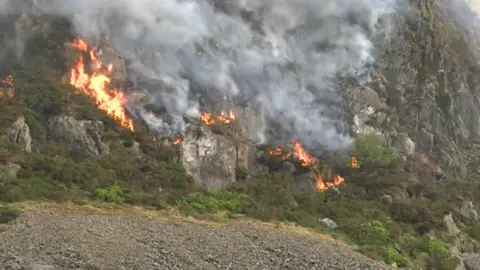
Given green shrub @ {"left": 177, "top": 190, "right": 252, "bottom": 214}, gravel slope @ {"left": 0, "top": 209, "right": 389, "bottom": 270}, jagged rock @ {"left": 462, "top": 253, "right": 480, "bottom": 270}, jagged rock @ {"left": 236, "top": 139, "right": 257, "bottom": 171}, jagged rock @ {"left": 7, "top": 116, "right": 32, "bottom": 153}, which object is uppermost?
jagged rock @ {"left": 236, "top": 139, "right": 257, "bottom": 171}

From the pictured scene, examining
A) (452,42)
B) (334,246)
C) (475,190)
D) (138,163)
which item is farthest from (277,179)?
(452,42)

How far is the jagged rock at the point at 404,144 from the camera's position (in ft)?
232

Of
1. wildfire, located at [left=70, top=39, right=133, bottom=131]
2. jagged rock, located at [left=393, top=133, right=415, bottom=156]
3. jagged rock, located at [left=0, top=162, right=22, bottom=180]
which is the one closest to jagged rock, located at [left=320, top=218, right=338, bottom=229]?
jagged rock, located at [left=0, top=162, right=22, bottom=180]

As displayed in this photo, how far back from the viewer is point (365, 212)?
1682 inches

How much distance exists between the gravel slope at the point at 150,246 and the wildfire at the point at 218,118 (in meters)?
28.6

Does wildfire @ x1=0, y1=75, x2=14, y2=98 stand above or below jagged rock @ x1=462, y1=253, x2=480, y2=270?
above

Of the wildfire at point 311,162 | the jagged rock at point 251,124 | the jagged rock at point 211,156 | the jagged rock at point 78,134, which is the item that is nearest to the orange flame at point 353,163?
the wildfire at point 311,162

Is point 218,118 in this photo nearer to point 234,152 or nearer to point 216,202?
point 234,152

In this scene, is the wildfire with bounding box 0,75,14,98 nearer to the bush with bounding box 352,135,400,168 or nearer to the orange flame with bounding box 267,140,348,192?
the orange flame with bounding box 267,140,348,192

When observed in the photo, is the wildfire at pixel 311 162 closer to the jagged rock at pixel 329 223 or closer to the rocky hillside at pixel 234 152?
the rocky hillside at pixel 234 152

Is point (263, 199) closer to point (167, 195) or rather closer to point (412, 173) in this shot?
point (167, 195)

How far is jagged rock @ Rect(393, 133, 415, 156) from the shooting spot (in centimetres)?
7056

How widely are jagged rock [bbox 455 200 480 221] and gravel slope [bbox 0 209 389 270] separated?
76.6ft

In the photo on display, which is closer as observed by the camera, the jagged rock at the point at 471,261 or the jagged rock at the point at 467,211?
the jagged rock at the point at 471,261
